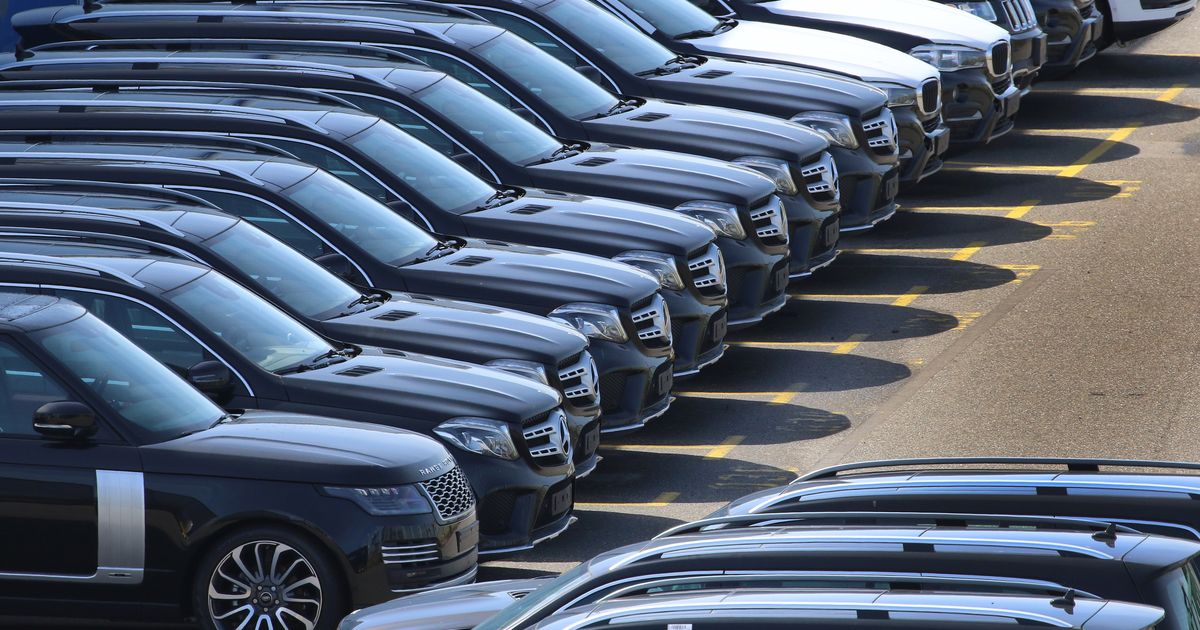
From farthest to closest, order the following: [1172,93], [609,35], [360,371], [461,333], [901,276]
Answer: [1172,93] → [609,35] → [901,276] → [461,333] → [360,371]

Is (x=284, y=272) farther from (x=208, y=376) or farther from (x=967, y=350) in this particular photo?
(x=967, y=350)

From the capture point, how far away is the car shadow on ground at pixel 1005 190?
16734mm

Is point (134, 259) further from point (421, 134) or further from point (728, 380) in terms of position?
point (728, 380)

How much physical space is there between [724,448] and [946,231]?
562 centimetres

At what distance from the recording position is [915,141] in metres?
15.4

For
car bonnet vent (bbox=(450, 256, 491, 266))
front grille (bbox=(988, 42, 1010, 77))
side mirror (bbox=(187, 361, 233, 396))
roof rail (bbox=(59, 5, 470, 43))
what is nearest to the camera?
side mirror (bbox=(187, 361, 233, 396))

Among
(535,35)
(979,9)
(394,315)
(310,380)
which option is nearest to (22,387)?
(310,380)

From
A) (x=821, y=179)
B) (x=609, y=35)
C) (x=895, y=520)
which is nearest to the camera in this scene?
(x=895, y=520)

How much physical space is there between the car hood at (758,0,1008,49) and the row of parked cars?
→ 2.8 inches

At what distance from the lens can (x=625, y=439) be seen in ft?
37.7

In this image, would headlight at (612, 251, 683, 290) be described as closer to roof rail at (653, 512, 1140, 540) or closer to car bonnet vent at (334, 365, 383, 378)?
car bonnet vent at (334, 365, 383, 378)

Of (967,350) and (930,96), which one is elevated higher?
→ (930,96)

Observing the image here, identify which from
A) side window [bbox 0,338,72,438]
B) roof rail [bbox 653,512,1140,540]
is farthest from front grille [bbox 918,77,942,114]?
roof rail [bbox 653,512,1140,540]

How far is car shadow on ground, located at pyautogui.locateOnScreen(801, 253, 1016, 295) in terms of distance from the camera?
14.2m
